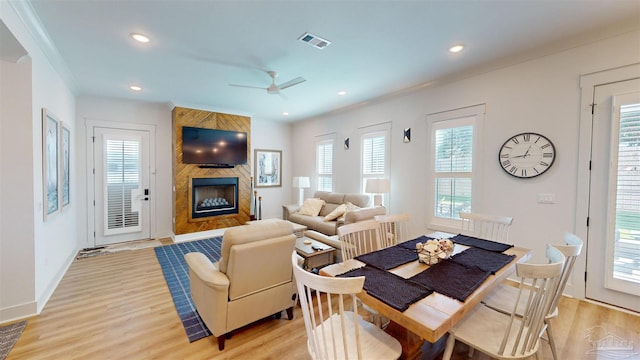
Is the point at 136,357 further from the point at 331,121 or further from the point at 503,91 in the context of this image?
the point at 331,121

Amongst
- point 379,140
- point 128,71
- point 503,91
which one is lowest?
point 379,140

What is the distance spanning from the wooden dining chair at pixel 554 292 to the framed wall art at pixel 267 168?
19.1 ft

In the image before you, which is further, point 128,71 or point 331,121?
point 331,121

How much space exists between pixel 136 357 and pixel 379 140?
4547 millimetres

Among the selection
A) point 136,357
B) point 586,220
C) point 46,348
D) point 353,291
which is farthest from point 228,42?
point 586,220

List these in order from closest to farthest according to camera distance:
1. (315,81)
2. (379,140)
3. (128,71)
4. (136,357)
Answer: (136,357)
(128,71)
(315,81)
(379,140)

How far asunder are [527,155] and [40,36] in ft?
18.6

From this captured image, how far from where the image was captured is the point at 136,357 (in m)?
2.04

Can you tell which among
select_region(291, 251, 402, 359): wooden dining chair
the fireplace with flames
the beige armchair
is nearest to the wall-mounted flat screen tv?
the fireplace with flames

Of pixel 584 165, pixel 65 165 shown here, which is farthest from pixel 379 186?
pixel 65 165

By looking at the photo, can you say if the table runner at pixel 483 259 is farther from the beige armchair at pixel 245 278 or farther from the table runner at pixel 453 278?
the beige armchair at pixel 245 278

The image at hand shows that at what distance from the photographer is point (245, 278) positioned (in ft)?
7.00

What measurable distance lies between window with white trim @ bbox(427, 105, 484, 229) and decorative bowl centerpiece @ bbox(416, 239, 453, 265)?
2.09 m

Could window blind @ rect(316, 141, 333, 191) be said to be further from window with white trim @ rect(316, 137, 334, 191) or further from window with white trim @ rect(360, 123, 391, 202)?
window with white trim @ rect(360, 123, 391, 202)
